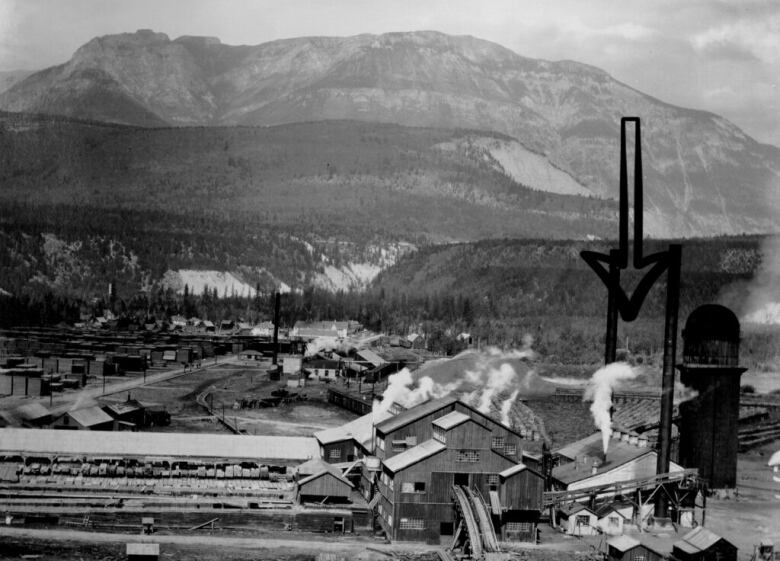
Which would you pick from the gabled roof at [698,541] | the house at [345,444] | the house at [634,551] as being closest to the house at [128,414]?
the house at [345,444]

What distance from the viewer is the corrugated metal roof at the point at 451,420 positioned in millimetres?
45188

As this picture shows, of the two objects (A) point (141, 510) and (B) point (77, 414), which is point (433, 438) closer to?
(A) point (141, 510)

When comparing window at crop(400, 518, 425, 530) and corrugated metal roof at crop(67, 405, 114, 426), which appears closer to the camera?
window at crop(400, 518, 425, 530)

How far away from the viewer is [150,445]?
5341 cm

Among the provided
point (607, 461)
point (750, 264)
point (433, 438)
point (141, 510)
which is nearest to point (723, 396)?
point (607, 461)

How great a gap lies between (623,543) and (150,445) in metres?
22.4

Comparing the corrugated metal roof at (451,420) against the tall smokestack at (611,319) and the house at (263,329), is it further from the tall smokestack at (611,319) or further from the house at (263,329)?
the house at (263,329)

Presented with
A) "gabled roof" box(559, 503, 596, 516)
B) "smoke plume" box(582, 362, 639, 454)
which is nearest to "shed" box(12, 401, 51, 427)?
"smoke plume" box(582, 362, 639, 454)

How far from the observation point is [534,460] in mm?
49125

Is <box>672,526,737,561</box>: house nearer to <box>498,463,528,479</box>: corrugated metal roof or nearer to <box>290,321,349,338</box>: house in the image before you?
<box>498,463,528,479</box>: corrugated metal roof

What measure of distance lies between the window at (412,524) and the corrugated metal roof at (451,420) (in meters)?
3.56

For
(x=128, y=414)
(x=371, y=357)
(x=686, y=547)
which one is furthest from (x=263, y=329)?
(x=686, y=547)

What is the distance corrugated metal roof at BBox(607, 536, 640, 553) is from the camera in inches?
1537

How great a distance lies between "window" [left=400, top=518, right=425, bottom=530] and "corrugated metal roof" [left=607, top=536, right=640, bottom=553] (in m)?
6.75
